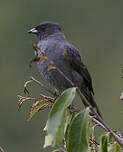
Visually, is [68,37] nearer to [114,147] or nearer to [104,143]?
[114,147]

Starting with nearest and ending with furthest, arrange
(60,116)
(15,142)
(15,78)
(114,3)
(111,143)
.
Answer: (60,116)
(111,143)
(15,142)
(15,78)
(114,3)

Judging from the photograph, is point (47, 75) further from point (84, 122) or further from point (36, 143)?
point (36, 143)

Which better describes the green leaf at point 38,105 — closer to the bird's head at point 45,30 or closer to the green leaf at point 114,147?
the green leaf at point 114,147

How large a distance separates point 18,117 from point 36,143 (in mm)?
2280

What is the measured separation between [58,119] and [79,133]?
0.44 ft

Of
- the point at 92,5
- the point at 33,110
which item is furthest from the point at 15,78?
the point at 33,110

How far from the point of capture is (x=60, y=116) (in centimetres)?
450

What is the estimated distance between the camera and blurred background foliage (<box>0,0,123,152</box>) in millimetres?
24125

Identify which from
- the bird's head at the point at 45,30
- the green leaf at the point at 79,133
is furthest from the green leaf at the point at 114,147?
the bird's head at the point at 45,30

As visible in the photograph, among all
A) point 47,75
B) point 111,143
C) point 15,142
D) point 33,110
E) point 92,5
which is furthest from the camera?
point 92,5

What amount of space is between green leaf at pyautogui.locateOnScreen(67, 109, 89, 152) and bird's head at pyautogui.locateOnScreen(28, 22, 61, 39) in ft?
13.0

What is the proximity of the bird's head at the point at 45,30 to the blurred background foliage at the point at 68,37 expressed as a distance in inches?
444

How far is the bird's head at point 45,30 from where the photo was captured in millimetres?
8555

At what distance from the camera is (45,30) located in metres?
8.61
